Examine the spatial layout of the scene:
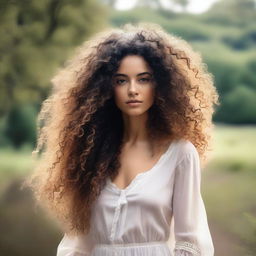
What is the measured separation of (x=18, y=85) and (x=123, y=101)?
2861mm

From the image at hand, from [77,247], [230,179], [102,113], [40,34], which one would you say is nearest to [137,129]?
[102,113]

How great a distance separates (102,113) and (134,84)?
22 centimetres

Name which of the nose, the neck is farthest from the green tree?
the nose

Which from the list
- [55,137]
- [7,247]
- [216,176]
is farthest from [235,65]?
[55,137]

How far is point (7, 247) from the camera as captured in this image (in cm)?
468

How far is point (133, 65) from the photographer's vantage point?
1.92 meters

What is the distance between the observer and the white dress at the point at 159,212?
187 centimetres

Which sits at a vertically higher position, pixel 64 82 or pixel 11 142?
pixel 64 82

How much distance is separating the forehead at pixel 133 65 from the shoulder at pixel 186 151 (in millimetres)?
283

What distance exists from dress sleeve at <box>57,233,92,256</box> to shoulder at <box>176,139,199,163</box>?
478 millimetres

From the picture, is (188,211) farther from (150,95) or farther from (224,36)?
(224,36)

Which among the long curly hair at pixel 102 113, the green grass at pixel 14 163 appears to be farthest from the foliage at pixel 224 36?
the long curly hair at pixel 102 113

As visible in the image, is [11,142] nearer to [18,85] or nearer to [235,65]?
[18,85]

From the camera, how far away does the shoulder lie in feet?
6.23
